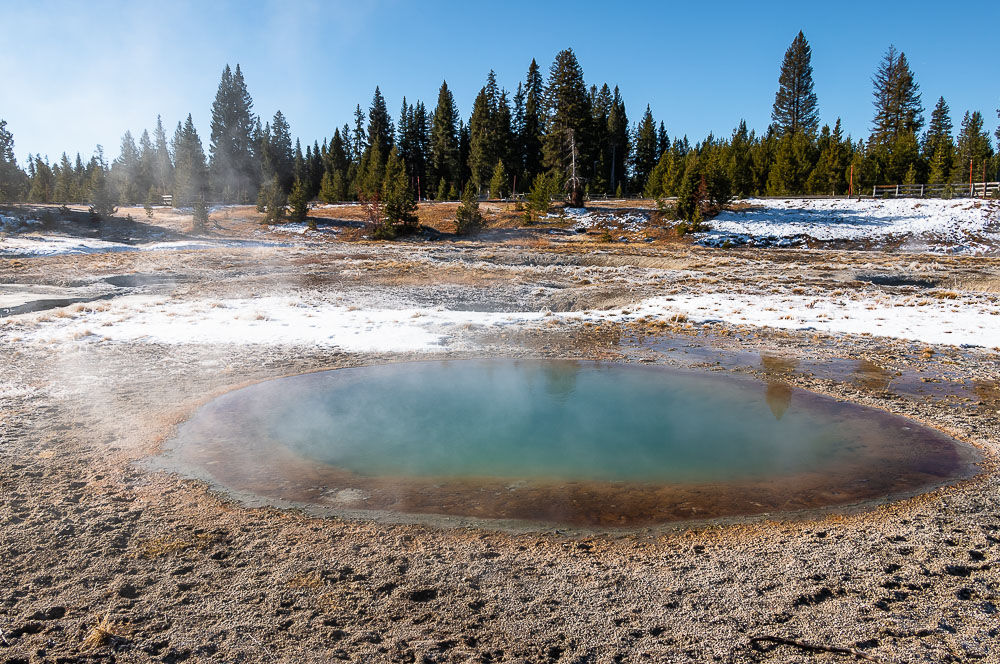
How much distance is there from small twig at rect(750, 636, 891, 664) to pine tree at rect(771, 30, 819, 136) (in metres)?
78.9

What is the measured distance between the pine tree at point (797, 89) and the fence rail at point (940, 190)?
19826 mm

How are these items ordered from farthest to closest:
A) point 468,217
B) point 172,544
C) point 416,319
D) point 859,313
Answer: point 468,217
point 859,313
point 416,319
point 172,544

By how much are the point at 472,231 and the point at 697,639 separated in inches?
1654

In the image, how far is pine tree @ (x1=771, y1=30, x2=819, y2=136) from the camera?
7188cm

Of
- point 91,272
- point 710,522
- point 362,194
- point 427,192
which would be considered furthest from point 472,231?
point 710,522

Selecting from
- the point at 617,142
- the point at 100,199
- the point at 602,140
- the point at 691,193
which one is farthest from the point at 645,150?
the point at 100,199

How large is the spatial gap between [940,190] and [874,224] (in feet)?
56.5

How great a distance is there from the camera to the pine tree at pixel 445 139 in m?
67.9

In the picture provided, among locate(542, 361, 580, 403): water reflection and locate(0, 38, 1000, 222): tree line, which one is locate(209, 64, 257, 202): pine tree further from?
locate(542, 361, 580, 403): water reflection

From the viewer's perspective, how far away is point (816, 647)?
386cm

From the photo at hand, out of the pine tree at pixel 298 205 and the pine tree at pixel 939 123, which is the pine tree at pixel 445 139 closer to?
the pine tree at pixel 298 205

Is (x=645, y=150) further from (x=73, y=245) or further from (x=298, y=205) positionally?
(x=73, y=245)

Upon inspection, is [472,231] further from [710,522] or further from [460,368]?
[710,522]

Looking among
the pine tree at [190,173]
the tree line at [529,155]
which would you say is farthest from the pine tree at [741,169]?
the pine tree at [190,173]
